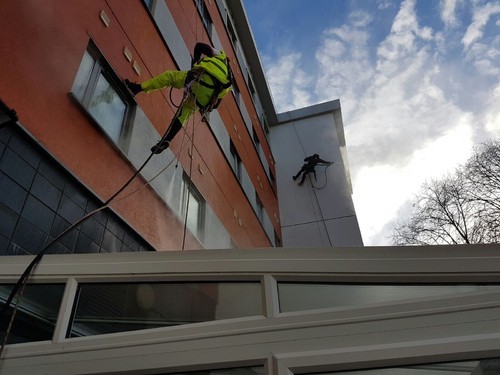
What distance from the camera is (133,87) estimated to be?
15.4 feet

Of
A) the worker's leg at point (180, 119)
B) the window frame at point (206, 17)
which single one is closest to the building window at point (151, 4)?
the worker's leg at point (180, 119)

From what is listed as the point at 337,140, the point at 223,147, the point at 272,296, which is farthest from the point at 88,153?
the point at 337,140

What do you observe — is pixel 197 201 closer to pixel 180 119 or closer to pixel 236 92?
pixel 180 119

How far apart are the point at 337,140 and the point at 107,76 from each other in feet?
40.6

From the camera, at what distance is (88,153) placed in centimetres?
369

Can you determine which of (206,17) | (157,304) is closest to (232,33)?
(206,17)

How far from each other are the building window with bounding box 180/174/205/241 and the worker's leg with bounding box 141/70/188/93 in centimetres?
157

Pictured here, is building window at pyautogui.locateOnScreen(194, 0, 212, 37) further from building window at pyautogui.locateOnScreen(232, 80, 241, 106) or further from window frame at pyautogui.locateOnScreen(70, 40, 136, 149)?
window frame at pyautogui.locateOnScreen(70, 40, 136, 149)

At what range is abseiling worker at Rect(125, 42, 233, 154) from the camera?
4.73 m

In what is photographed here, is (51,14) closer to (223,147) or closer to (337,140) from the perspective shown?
(223,147)

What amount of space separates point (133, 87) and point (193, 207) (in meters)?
2.25

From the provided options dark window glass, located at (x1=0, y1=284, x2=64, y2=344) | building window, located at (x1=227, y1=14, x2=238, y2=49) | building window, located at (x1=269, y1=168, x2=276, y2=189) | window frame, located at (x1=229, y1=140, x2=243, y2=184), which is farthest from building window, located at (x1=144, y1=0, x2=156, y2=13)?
building window, located at (x1=269, y1=168, x2=276, y2=189)

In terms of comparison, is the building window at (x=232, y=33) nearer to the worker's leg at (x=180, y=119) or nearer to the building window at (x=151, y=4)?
the building window at (x=151, y=4)

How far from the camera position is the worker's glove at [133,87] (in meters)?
4.68
